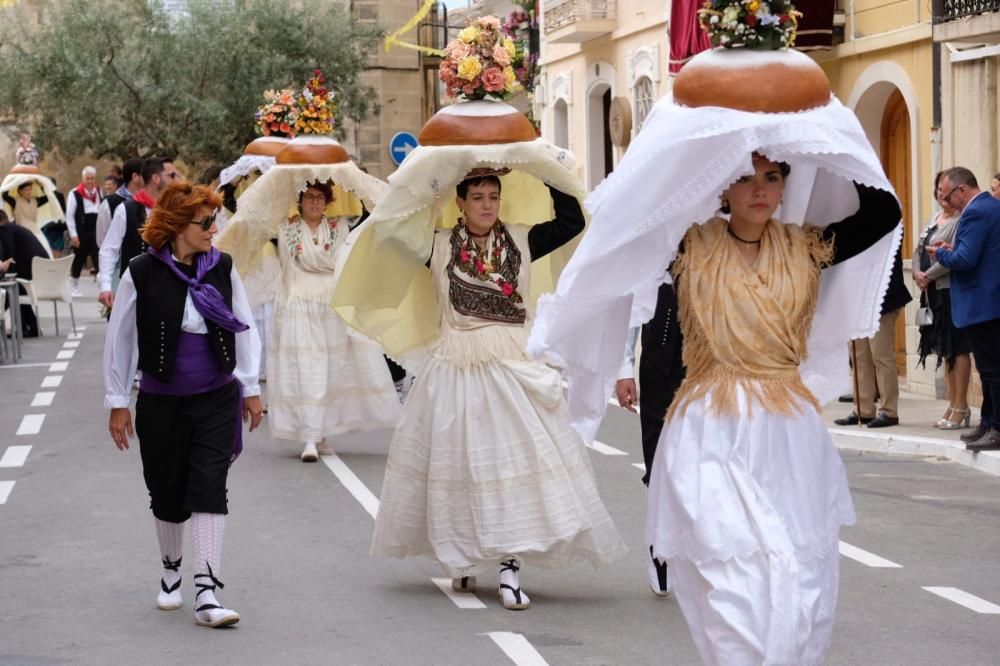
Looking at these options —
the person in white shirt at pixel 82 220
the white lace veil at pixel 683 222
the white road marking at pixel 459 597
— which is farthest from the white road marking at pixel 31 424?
the person in white shirt at pixel 82 220

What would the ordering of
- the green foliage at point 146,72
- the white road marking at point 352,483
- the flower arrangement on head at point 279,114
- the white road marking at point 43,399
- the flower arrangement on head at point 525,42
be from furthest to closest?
the green foliage at point 146,72
the flower arrangement on head at point 525,42
the white road marking at point 43,399
the flower arrangement on head at point 279,114
the white road marking at point 352,483

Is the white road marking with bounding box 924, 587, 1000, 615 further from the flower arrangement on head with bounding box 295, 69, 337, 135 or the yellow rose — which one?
the flower arrangement on head with bounding box 295, 69, 337, 135

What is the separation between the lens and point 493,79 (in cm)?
860

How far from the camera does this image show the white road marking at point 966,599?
8.19 m

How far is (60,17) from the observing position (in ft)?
138

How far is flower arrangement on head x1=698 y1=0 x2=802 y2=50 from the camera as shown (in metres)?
5.65

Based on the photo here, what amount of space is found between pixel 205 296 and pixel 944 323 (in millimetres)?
7873

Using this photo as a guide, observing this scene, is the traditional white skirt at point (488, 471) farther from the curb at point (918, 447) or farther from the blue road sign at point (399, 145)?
the blue road sign at point (399, 145)

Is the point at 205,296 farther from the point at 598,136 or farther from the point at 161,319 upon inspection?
the point at 598,136

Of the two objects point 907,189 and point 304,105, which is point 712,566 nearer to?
point 304,105

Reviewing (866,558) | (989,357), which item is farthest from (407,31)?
(866,558)

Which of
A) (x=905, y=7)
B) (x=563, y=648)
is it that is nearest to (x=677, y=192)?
(x=563, y=648)

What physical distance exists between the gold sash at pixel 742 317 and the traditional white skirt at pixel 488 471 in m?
2.44

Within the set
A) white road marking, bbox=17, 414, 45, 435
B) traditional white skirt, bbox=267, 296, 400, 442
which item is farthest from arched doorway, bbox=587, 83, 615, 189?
traditional white skirt, bbox=267, 296, 400, 442
